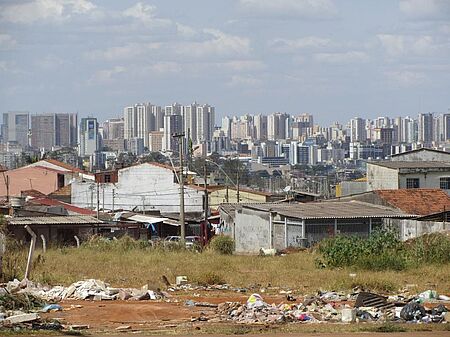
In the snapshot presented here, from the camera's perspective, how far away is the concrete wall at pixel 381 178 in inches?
1934

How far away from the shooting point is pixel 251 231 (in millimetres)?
39281

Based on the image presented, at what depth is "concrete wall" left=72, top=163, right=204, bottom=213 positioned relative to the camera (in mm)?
59094

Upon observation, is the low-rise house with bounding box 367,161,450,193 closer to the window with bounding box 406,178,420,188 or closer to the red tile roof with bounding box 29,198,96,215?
the window with bounding box 406,178,420,188

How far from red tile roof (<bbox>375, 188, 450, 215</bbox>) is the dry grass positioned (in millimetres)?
10937

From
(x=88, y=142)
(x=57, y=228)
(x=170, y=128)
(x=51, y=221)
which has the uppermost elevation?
(x=170, y=128)

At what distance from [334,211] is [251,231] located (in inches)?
149

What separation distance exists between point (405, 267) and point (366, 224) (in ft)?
37.8

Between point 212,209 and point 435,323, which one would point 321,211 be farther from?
point 212,209

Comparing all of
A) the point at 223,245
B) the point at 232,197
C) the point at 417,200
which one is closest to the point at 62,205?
the point at 223,245

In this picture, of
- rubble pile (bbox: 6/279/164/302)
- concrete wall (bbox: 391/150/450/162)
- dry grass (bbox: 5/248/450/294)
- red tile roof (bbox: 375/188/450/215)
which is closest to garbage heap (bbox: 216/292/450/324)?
rubble pile (bbox: 6/279/164/302)

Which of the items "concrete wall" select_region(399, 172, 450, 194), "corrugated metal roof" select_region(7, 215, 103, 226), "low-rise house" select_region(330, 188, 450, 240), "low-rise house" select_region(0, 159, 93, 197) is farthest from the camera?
"low-rise house" select_region(0, 159, 93, 197)

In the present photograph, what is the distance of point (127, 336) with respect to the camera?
1475 centimetres

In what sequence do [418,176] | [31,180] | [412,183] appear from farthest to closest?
[31,180] → [418,176] → [412,183]

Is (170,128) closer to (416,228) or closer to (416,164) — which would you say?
(416,164)
